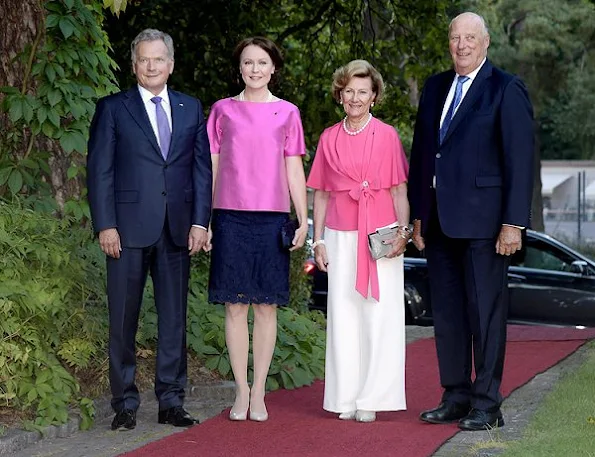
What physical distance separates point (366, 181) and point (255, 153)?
2.24 ft

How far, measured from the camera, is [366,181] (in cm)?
784

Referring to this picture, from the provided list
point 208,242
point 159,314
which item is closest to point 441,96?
point 208,242

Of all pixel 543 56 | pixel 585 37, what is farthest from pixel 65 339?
pixel 543 56

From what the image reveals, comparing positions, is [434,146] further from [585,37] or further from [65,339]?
[585,37]

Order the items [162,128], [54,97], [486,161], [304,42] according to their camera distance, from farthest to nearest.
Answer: [304,42] → [54,97] → [162,128] → [486,161]

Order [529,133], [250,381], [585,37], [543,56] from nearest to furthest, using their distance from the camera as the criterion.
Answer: [529,133] → [250,381] → [585,37] → [543,56]

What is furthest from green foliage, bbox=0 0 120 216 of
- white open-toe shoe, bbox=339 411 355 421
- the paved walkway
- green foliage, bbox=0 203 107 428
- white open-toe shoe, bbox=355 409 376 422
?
white open-toe shoe, bbox=355 409 376 422

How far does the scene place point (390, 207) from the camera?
7.89 meters

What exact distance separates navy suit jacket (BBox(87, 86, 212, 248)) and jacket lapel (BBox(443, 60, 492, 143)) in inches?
56.6

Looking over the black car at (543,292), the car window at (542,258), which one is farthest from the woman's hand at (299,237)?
the car window at (542,258)

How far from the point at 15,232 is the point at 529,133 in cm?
311

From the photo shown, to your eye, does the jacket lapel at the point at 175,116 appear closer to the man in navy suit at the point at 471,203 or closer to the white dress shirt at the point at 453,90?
the man in navy suit at the point at 471,203

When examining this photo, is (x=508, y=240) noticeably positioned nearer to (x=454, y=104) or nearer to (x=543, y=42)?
(x=454, y=104)

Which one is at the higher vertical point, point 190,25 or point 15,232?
point 190,25
